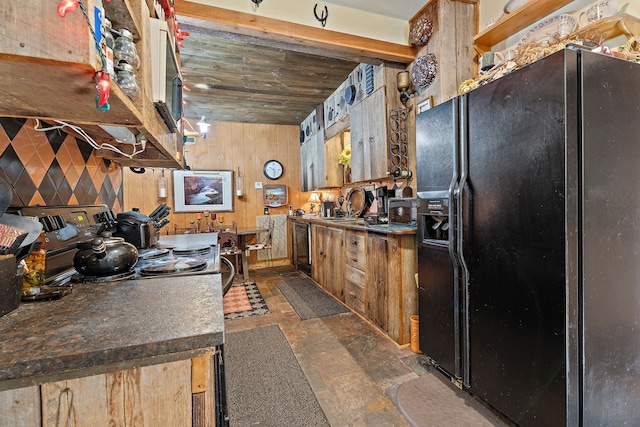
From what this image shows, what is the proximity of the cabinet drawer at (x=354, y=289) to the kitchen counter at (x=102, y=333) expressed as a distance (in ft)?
6.82

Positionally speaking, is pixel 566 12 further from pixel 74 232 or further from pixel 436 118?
pixel 74 232

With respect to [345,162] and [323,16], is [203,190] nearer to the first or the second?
[345,162]

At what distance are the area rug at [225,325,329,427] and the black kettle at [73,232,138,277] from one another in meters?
1.03

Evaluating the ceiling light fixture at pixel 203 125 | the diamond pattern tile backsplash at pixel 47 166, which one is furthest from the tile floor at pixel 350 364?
the ceiling light fixture at pixel 203 125

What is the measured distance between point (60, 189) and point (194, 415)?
1.37 metres

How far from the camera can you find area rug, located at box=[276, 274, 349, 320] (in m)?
3.00

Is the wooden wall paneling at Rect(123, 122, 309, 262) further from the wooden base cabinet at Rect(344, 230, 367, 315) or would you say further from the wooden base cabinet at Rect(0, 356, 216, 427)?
the wooden base cabinet at Rect(0, 356, 216, 427)

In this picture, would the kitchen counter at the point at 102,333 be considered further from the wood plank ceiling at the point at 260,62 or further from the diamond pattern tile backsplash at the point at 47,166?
the wood plank ceiling at the point at 260,62

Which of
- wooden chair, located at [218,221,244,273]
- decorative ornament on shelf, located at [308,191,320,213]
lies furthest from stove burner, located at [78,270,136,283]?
decorative ornament on shelf, located at [308,191,320,213]

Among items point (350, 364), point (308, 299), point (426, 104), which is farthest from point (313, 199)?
point (350, 364)

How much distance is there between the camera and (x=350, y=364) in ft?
6.75

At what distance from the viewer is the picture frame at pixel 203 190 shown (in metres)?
4.75

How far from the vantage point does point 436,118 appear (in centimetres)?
180

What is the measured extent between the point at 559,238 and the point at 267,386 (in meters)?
1.75
